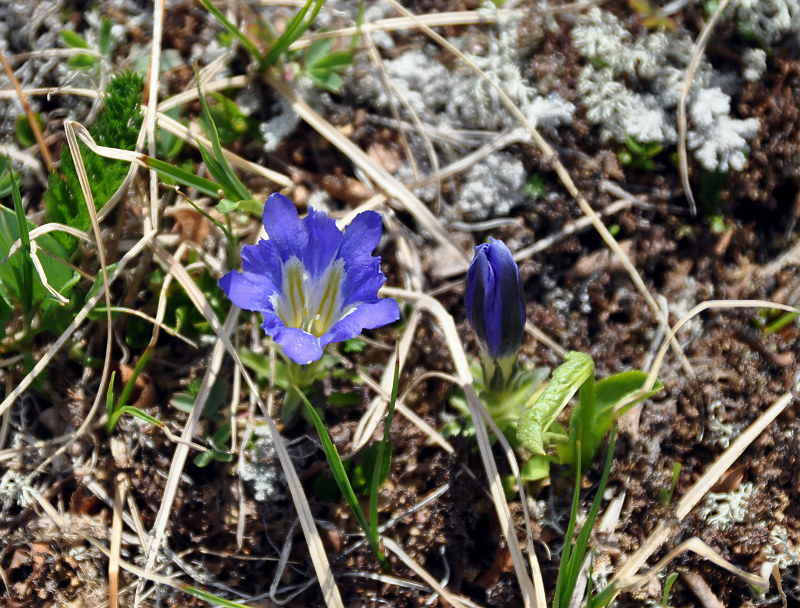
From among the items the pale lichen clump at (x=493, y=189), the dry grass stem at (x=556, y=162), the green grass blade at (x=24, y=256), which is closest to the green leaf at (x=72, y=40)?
the green grass blade at (x=24, y=256)

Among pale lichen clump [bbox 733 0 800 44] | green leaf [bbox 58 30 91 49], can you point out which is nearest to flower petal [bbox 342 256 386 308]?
green leaf [bbox 58 30 91 49]

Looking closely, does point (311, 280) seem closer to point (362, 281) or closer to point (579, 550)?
point (362, 281)

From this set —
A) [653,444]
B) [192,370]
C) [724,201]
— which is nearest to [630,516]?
[653,444]

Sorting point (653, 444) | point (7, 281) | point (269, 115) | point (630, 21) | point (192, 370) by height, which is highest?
point (630, 21)

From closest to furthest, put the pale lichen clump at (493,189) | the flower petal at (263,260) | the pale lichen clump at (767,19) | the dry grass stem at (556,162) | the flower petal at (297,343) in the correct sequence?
the flower petal at (297,343) → the flower petal at (263,260) → the dry grass stem at (556,162) → the pale lichen clump at (493,189) → the pale lichen clump at (767,19)

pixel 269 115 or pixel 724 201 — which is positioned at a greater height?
pixel 269 115

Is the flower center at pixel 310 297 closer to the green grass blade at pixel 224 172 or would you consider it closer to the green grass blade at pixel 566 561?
the green grass blade at pixel 224 172

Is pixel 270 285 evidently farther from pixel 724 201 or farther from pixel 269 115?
pixel 724 201
